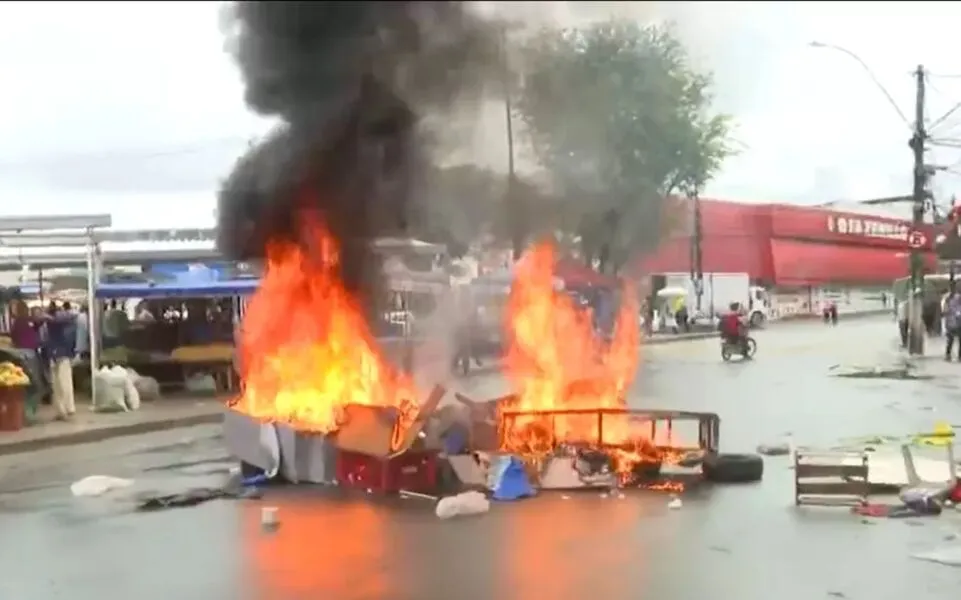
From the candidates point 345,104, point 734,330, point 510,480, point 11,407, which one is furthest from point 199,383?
point 345,104

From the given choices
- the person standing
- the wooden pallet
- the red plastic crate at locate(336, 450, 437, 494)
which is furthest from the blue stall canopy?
the wooden pallet

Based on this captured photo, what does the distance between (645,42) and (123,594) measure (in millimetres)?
3545

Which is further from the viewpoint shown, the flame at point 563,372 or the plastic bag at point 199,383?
the plastic bag at point 199,383

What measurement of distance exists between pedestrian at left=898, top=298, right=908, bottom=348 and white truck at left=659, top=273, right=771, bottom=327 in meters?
1.41

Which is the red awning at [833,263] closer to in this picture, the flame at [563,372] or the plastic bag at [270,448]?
the flame at [563,372]

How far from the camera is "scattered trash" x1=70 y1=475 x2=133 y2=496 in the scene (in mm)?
8625

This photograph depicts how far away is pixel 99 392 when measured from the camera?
13.1 metres

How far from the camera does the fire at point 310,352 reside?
876 cm

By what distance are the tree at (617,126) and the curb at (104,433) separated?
4.78 metres

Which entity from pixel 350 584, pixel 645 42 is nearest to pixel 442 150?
pixel 645 42

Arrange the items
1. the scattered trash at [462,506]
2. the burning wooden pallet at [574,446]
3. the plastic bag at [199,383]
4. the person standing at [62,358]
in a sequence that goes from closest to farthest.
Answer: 1. the scattered trash at [462,506]
2. the burning wooden pallet at [574,446]
3. the person standing at [62,358]
4. the plastic bag at [199,383]

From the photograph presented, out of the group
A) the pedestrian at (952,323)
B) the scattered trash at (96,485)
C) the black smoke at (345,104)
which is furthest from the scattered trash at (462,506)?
the pedestrian at (952,323)

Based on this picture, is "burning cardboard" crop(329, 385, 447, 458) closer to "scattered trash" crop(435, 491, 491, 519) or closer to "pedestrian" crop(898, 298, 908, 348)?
"scattered trash" crop(435, 491, 491, 519)

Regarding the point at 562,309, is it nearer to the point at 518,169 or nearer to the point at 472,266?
the point at 472,266
